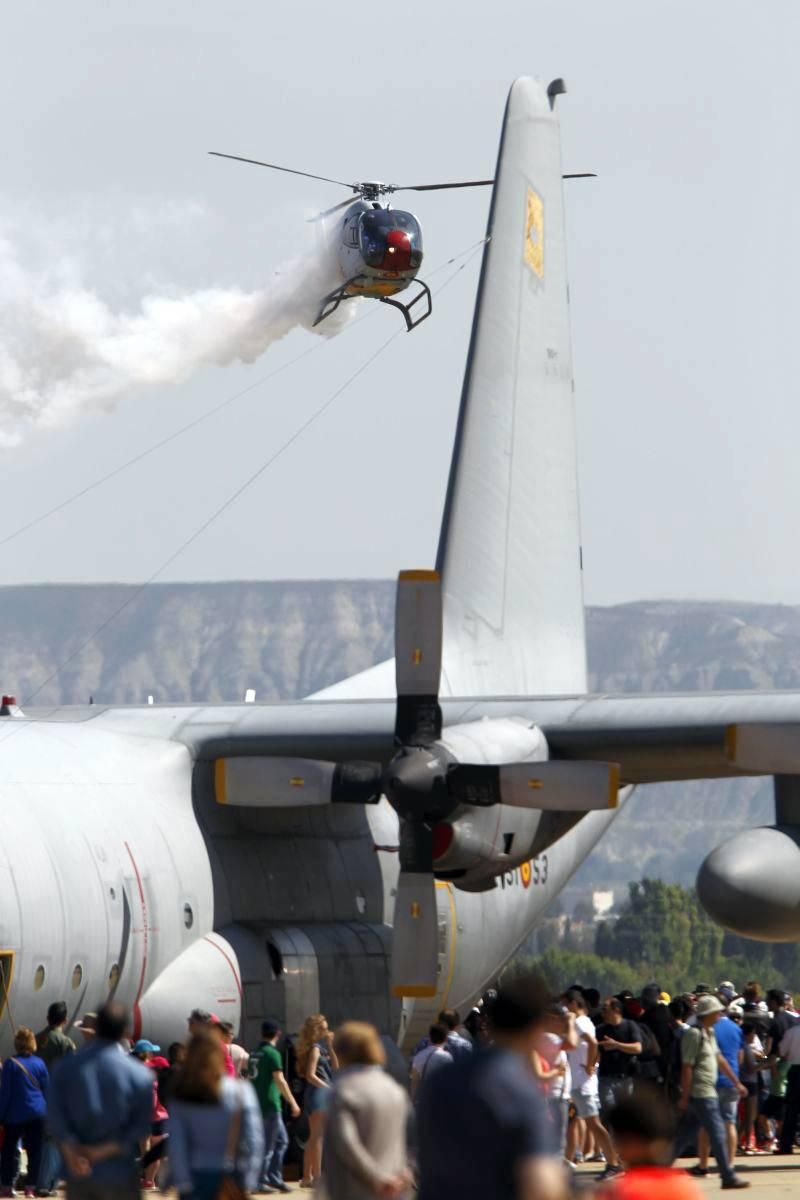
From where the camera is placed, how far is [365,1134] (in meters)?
6.67

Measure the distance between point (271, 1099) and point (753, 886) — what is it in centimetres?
382

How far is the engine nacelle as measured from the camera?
14602mm

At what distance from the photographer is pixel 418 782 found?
48.3ft

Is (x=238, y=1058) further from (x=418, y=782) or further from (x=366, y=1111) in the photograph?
(x=366, y=1111)

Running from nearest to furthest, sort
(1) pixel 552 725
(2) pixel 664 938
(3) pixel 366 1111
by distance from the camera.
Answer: (3) pixel 366 1111 → (1) pixel 552 725 → (2) pixel 664 938

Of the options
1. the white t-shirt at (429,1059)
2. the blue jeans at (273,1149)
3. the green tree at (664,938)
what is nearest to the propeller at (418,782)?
the white t-shirt at (429,1059)

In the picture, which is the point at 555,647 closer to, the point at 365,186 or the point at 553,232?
the point at 553,232

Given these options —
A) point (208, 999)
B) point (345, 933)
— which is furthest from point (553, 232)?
point (208, 999)

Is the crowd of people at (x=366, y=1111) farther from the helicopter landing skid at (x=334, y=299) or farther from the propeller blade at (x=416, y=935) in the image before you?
the helicopter landing skid at (x=334, y=299)

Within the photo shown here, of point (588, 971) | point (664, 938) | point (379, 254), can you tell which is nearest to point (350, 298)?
point (379, 254)

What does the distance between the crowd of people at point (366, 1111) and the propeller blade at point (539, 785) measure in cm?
178

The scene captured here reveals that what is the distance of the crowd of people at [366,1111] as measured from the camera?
5.52 metres

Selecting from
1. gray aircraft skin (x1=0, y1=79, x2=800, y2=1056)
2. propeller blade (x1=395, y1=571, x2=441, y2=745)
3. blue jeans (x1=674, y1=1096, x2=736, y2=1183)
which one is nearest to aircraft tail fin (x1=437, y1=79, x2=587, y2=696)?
gray aircraft skin (x1=0, y1=79, x2=800, y2=1056)

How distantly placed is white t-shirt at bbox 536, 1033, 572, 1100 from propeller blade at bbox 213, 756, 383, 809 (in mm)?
3118
